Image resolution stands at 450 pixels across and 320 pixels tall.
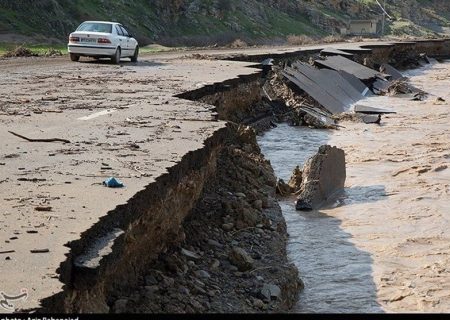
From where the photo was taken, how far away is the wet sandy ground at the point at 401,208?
8.34 m

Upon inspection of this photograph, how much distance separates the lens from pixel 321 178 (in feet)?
40.5

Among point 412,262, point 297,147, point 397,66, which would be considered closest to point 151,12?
point 397,66

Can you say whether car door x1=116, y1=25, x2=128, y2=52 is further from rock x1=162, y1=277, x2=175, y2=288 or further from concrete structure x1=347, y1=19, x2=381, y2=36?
concrete structure x1=347, y1=19, x2=381, y2=36

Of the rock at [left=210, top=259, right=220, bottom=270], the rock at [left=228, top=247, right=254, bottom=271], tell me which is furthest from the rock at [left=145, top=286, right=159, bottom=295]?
the rock at [left=228, top=247, right=254, bottom=271]

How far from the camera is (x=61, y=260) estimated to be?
16.0ft

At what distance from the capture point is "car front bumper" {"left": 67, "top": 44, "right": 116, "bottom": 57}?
2438cm

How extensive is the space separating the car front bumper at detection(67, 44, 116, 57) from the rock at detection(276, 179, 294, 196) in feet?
42.9

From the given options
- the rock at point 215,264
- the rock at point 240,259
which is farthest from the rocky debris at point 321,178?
the rock at point 215,264

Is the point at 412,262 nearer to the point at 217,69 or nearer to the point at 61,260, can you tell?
the point at 61,260

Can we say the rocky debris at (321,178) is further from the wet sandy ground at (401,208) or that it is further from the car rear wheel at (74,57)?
the car rear wheel at (74,57)

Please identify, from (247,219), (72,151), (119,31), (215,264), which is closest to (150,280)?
(215,264)

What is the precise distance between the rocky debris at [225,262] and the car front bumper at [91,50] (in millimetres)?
14247

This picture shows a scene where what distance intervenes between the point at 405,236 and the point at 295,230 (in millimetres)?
1371

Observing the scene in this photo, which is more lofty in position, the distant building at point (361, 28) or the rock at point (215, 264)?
the distant building at point (361, 28)
